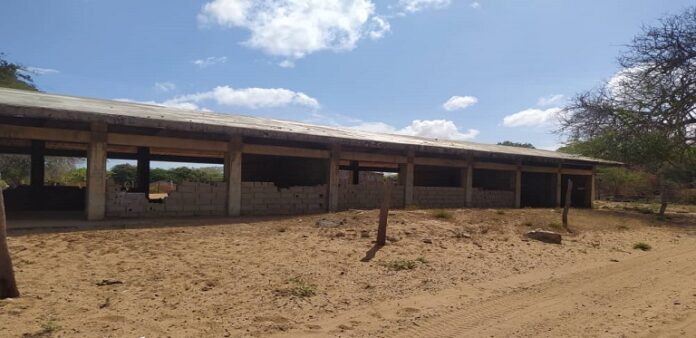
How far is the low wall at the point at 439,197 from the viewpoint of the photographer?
17516mm

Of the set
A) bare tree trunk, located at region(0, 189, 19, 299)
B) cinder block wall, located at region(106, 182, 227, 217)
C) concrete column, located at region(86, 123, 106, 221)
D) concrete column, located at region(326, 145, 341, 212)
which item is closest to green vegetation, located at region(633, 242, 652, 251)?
concrete column, located at region(326, 145, 341, 212)

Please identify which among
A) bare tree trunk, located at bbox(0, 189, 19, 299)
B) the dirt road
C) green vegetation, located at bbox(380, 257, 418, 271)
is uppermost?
bare tree trunk, located at bbox(0, 189, 19, 299)

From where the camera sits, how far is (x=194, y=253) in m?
8.02

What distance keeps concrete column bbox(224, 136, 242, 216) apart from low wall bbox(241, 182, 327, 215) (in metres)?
0.24

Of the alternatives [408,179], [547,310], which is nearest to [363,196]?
[408,179]

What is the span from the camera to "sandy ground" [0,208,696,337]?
4.86 m

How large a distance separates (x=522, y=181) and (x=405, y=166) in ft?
30.3

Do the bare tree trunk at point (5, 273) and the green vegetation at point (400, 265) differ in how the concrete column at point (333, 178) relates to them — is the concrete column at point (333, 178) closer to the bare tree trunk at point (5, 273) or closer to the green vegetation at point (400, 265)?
the green vegetation at point (400, 265)

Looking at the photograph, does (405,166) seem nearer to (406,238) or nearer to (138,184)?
(406,238)

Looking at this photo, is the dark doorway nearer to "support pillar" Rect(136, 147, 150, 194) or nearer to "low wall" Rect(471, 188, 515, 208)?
"low wall" Rect(471, 188, 515, 208)

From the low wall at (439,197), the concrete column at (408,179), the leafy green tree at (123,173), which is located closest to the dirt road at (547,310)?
the concrete column at (408,179)

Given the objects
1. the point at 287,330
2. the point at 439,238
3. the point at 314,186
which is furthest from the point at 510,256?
the point at 314,186

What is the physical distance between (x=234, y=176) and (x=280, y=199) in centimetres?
172

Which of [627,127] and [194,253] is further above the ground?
[627,127]
